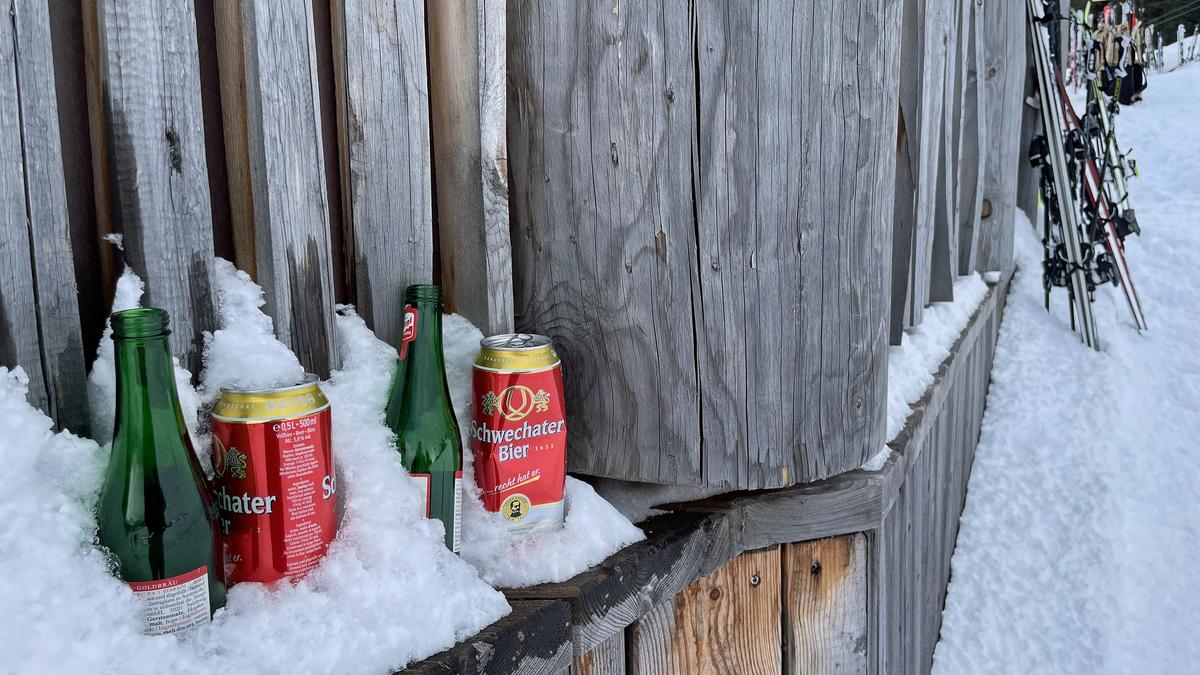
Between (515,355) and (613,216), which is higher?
(613,216)

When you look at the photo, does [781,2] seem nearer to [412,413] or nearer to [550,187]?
[550,187]

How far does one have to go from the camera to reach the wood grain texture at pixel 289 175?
1199 millimetres

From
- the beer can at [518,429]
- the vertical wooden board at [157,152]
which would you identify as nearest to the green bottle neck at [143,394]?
the vertical wooden board at [157,152]

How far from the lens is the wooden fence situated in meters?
1.25

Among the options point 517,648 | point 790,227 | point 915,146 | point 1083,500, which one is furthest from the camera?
point 1083,500

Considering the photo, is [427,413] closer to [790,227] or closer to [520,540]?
[520,540]

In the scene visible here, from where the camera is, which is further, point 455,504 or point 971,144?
point 971,144

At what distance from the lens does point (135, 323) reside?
0.98m

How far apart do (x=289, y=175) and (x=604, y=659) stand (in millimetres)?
944

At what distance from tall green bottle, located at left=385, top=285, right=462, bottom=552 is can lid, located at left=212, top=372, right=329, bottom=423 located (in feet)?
0.84

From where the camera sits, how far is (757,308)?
1.49 meters

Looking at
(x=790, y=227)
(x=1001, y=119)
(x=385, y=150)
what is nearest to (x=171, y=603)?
(x=385, y=150)

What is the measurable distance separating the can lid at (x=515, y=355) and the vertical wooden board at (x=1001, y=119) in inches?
138

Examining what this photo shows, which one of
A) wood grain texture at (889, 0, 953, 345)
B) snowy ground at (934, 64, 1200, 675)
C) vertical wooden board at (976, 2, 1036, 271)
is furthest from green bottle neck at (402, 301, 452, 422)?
vertical wooden board at (976, 2, 1036, 271)
